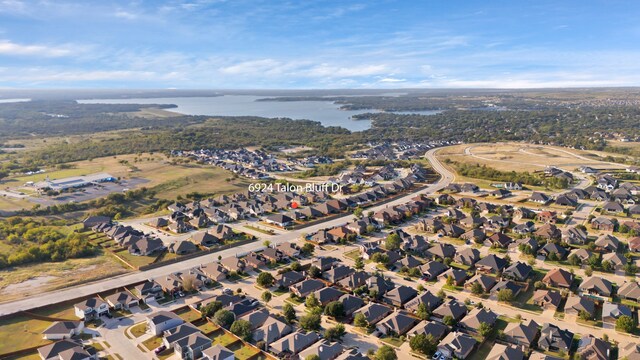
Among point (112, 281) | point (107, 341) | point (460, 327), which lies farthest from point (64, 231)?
point (460, 327)

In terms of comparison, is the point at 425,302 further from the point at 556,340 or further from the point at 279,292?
the point at 279,292

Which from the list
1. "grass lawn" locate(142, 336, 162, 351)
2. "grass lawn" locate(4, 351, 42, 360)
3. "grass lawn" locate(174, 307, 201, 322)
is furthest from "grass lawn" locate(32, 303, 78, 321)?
"grass lawn" locate(174, 307, 201, 322)

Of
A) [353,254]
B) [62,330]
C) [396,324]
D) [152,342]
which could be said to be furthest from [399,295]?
[62,330]

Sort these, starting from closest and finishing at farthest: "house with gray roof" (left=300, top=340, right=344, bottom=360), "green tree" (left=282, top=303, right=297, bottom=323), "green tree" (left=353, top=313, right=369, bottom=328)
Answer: "house with gray roof" (left=300, top=340, right=344, bottom=360) → "green tree" (left=353, top=313, right=369, bottom=328) → "green tree" (left=282, top=303, right=297, bottom=323)

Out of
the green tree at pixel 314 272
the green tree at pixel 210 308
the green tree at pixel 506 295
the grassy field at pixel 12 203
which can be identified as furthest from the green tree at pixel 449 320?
the grassy field at pixel 12 203

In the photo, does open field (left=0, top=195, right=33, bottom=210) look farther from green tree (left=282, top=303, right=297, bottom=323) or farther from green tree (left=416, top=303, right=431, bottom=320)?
green tree (left=416, top=303, right=431, bottom=320)

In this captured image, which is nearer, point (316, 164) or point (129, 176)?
point (129, 176)

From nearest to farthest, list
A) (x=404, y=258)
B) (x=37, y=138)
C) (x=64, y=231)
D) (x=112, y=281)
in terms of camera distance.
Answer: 1. (x=112, y=281)
2. (x=404, y=258)
3. (x=64, y=231)
4. (x=37, y=138)

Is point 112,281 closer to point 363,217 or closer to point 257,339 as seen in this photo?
point 257,339
